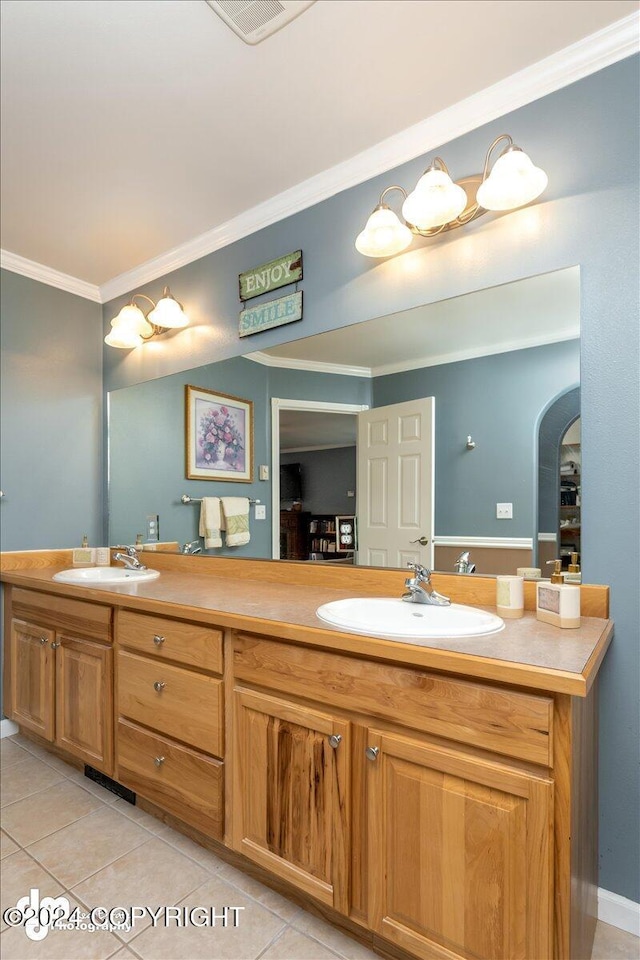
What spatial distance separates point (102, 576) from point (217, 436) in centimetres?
89

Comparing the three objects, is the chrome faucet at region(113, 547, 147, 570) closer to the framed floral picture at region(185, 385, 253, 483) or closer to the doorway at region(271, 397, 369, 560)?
the framed floral picture at region(185, 385, 253, 483)

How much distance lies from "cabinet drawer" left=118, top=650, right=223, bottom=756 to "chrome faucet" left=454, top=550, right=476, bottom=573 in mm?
840

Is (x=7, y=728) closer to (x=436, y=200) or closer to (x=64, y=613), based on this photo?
(x=64, y=613)

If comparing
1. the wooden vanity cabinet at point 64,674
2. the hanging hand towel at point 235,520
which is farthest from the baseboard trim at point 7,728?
the hanging hand towel at point 235,520

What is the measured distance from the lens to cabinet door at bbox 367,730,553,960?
0.99 metres

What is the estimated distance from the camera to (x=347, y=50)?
1.44 meters

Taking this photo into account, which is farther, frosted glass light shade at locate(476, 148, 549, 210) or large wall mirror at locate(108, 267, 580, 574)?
large wall mirror at locate(108, 267, 580, 574)

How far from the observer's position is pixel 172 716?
5.39 ft

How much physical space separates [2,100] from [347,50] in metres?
1.11

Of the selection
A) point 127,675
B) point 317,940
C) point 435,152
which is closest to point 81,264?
point 435,152

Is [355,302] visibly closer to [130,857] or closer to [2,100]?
[2,100]

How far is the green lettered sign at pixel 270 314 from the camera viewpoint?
6.75ft

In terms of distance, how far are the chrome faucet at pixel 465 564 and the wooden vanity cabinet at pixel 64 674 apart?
1.29 metres

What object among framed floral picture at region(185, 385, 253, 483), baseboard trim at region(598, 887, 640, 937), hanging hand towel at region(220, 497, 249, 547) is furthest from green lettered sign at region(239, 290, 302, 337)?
baseboard trim at region(598, 887, 640, 937)
